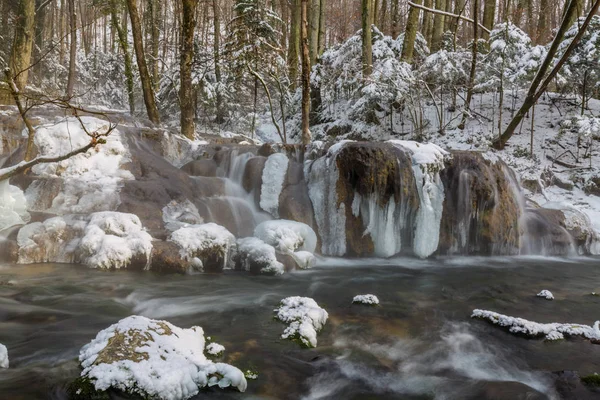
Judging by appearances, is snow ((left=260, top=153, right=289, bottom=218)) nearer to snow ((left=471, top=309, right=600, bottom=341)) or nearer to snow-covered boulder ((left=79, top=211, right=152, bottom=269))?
snow-covered boulder ((left=79, top=211, right=152, bottom=269))

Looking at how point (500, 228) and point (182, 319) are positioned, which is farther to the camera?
point (500, 228)

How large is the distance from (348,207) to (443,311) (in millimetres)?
3248

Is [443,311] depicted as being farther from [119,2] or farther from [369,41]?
[119,2]

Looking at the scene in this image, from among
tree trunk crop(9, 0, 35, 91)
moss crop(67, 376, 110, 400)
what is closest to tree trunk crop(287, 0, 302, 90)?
tree trunk crop(9, 0, 35, 91)

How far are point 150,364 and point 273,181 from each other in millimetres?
5765

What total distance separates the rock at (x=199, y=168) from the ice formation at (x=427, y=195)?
3.97m

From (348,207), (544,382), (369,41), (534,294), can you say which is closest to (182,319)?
(544,382)

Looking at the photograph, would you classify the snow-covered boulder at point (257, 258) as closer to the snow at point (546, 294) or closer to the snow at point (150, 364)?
the snow at point (150, 364)

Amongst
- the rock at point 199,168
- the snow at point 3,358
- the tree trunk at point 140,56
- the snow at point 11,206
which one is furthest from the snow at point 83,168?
the snow at point 3,358

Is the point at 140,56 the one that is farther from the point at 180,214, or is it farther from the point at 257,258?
the point at 257,258

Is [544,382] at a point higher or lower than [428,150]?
lower

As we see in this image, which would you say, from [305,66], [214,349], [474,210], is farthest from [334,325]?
[305,66]

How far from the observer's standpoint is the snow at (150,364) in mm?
2508

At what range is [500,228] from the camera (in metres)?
8.06
